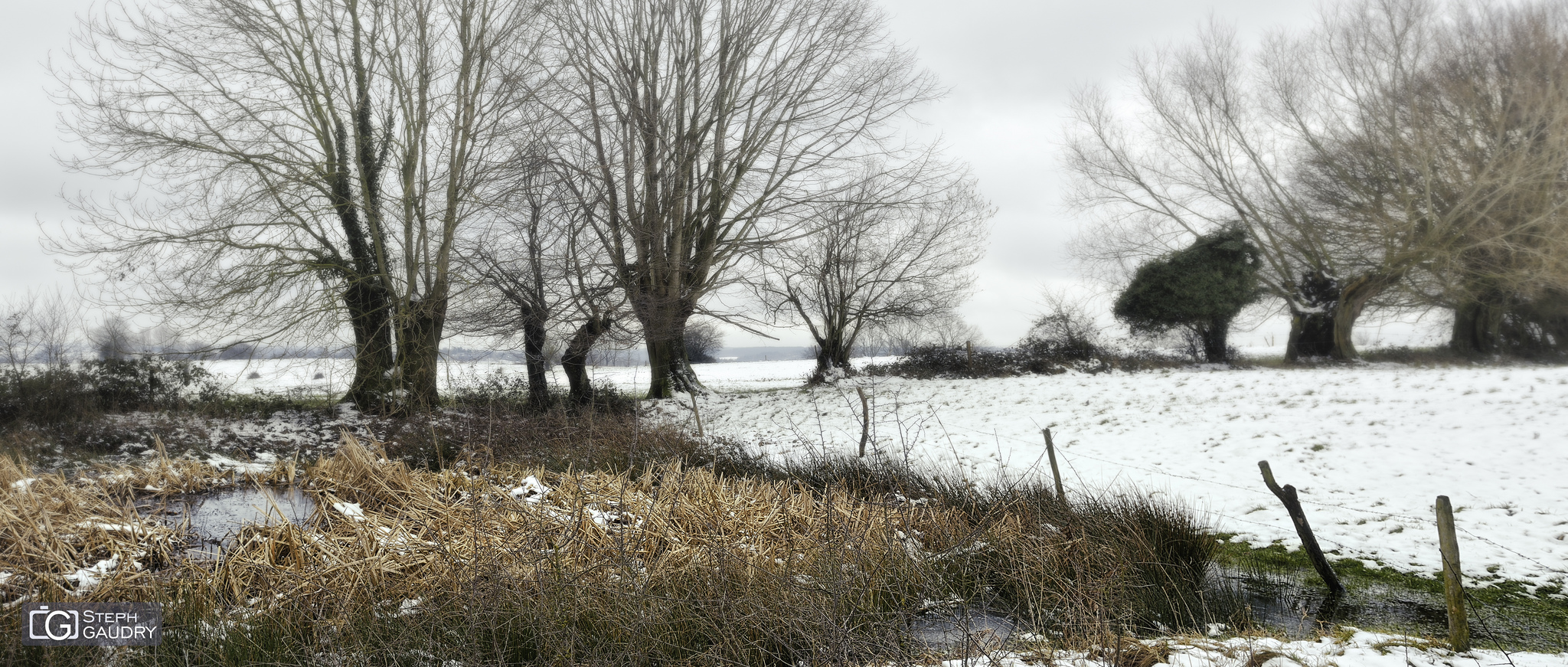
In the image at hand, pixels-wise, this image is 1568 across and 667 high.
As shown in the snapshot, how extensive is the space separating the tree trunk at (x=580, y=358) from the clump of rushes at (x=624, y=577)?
8.49m

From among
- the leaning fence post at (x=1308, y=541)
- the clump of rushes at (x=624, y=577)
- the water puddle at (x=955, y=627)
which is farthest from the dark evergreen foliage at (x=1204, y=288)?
the water puddle at (x=955, y=627)

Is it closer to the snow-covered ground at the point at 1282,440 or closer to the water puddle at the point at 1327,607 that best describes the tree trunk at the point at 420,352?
the snow-covered ground at the point at 1282,440

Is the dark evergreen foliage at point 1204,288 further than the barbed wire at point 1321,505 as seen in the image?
Yes

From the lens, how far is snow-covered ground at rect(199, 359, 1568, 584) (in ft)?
A: 21.2

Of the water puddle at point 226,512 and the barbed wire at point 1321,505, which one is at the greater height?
the water puddle at point 226,512

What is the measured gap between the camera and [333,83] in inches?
522

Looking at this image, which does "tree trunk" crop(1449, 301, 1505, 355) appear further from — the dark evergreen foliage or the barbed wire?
the barbed wire

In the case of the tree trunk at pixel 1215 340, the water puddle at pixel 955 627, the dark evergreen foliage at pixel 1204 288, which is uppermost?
the dark evergreen foliage at pixel 1204 288

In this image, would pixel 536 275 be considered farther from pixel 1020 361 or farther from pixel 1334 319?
pixel 1334 319

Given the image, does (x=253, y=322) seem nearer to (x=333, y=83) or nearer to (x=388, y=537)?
(x=333, y=83)

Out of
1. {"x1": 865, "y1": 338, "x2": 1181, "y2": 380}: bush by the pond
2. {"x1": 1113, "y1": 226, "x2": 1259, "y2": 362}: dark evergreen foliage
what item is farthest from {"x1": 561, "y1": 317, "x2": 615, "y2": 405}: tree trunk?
{"x1": 1113, "y1": 226, "x2": 1259, "y2": 362}: dark evergreen foliage

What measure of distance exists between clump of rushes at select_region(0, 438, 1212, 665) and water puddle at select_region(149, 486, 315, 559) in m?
0.14

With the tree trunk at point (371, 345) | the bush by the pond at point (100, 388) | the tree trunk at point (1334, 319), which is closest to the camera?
the bush by the pond at point (100, 388)

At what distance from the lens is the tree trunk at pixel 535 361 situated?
46.5 ft
